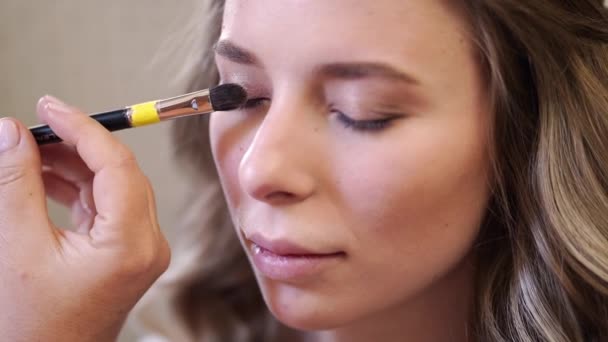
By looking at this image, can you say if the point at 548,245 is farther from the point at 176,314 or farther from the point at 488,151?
the point at 176,314

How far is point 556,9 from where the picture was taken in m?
0.55

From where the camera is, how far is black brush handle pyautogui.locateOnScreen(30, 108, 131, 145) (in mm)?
581

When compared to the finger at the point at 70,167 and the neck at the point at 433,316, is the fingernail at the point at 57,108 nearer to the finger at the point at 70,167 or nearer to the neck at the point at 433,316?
the finger at the point at 70,167

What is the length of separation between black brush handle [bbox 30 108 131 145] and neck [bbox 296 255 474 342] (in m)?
0.31

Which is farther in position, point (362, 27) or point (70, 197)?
point (70, 197)

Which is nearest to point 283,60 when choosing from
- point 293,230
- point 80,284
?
point 293,230

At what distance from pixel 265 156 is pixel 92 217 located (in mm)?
238

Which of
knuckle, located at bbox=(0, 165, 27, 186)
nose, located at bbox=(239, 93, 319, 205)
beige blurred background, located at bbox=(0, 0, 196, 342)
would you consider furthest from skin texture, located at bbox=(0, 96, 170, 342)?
beige blurred background, located at bbox=(0, 0, 196, 342)

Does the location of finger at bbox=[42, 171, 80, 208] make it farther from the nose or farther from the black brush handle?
the nose

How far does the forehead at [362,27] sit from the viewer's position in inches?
20.3

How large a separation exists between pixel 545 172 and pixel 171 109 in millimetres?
350

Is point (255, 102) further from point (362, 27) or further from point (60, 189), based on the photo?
point (60, 189)

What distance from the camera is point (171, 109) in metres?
0.59

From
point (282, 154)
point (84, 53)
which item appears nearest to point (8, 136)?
point (282, 154)
